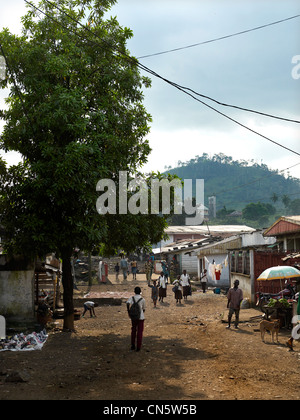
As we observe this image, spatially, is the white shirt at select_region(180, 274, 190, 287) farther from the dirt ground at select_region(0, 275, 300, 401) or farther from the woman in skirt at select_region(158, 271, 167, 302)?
the dirt ground at select_region(0, 275, 300, 401)

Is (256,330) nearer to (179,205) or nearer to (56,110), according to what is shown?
(179,205)

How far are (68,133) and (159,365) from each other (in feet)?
25.9

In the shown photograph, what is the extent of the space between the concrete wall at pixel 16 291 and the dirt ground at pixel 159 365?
4.02 ft

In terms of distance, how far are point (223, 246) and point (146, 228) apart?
19210mm

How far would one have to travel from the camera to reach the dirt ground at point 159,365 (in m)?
8.29

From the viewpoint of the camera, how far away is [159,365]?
10.9m

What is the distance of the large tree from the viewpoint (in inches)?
552

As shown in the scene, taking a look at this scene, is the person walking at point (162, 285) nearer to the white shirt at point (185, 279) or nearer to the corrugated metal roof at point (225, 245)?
the white shirt at point (185, 279)

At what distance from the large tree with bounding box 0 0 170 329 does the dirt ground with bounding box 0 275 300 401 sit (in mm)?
3132

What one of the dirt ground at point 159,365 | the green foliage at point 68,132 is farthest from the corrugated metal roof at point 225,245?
the green foliage at point 68,132

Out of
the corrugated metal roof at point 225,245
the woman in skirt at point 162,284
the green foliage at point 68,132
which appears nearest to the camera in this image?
the green foliage at point 68,132

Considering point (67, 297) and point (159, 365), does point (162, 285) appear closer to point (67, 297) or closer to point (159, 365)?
point (67, 297)

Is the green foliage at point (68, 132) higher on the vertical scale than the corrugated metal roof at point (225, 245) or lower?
higher

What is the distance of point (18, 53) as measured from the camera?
15.0 meters
